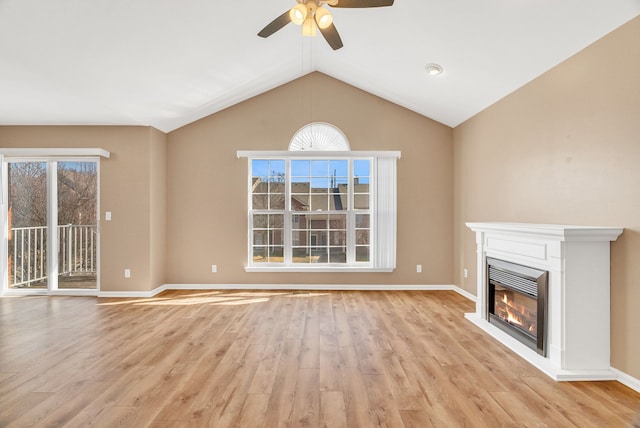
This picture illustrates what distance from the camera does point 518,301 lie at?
3.22 m

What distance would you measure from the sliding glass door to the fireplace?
541 centimetres

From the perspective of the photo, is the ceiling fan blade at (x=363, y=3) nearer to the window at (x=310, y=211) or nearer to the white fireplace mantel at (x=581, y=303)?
the white fireplace mantel at (x=581, y=303)

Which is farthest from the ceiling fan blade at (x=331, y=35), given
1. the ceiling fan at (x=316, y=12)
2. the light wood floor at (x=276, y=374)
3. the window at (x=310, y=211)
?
the light wood floor at (x=276, y=374)

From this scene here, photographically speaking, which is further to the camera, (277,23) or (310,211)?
(310,211)

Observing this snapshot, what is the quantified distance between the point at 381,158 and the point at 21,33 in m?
4.39

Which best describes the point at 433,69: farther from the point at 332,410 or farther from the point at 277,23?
the point at 332,410

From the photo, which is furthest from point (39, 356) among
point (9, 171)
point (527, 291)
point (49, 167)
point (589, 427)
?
point (527, 291)

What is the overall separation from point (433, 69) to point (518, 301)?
107 inches

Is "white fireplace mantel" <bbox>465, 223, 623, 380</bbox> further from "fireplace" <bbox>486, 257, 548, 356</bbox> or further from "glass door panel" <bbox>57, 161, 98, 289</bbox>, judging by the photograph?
"glass door panel" <bbox>57, 161, 98, 289</bbox>

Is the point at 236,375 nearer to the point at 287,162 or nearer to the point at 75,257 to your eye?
the point at 287,162

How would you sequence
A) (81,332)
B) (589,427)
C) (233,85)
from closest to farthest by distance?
(589,427)
(81,332)
(233,85)

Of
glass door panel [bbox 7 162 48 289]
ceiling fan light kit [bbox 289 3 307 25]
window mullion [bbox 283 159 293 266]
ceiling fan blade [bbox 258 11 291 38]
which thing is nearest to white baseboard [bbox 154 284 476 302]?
window mullion [bbox 283 159 293 266]

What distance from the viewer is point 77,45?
3.22 meters

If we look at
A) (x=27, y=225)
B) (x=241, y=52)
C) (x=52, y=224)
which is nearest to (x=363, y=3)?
(x=241, y=52)
